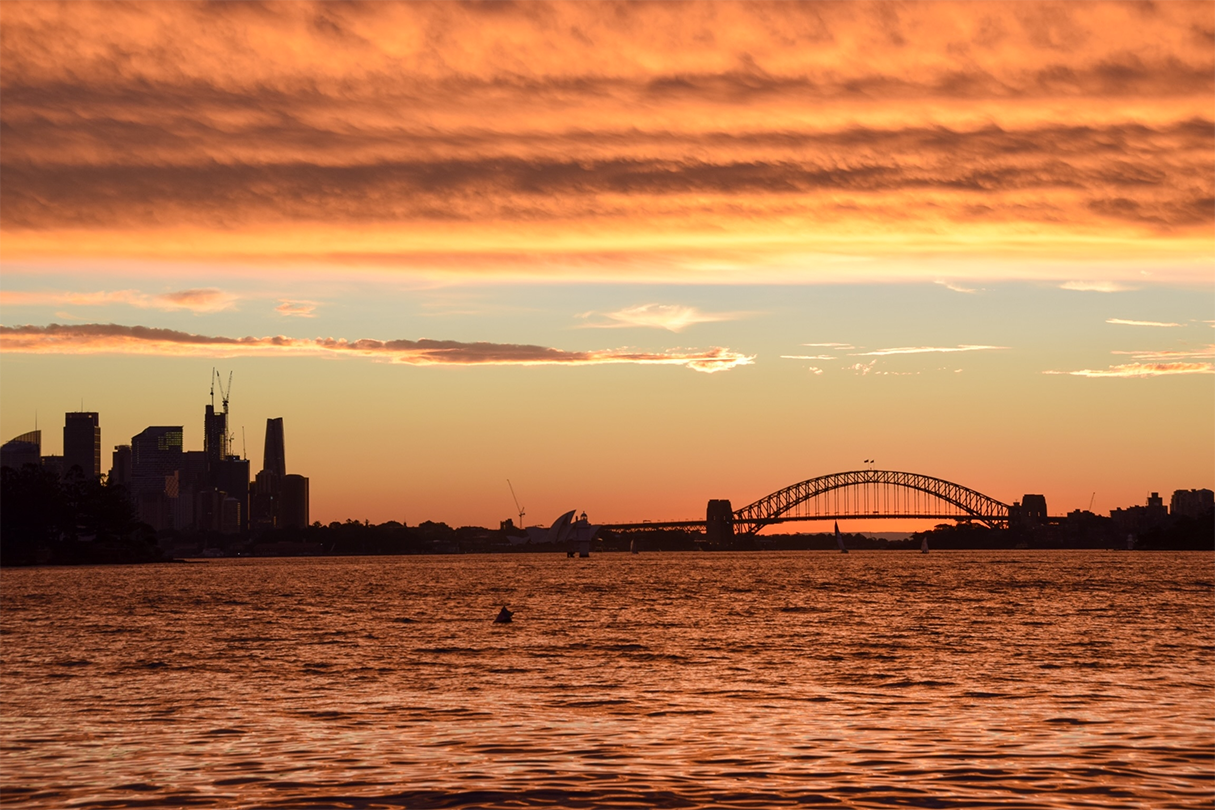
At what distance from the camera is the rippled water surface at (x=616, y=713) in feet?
81.1

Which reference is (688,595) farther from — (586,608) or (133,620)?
(133,620)

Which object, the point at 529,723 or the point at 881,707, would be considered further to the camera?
the point at 881,707

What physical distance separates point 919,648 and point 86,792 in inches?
1521

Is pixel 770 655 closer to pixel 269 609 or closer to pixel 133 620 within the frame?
pixel 133 620

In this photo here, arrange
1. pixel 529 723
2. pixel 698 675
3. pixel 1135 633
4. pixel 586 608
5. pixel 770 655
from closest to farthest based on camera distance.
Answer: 1. pixel 529 723
2. pixel 698 675
3. pixel 770 655
4. pixel 1135 633
5. pixel 586 608

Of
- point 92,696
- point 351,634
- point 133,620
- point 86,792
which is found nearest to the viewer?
point 86,792

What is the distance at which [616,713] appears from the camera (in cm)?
3547

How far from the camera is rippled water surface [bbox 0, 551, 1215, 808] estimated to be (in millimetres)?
→ 24719

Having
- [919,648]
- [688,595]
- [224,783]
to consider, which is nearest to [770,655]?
[919,648]

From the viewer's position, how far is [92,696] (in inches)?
1606

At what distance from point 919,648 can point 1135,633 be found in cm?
1353

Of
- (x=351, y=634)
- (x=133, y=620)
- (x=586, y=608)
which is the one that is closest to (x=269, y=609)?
(x=133, y=620)

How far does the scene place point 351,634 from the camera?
6819 cm

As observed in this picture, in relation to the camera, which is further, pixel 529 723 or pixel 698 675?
pixel 698 675
